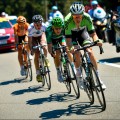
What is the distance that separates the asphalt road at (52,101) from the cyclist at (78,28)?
2.17 ft

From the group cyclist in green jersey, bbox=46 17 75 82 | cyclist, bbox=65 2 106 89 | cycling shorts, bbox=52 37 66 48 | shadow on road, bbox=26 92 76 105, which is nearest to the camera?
cyclist, bbox=65 2 106 89

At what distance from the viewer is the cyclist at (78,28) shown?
28.6 feet

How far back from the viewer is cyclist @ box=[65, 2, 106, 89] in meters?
8.71

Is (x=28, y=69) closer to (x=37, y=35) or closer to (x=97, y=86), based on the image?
(x=37, y=35)

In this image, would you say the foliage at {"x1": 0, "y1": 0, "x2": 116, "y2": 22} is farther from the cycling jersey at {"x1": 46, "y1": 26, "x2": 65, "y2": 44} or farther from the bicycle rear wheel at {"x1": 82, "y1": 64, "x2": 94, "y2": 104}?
the bicycle rear wheel at {"x1": 82, "y1": 64, "x2": 94, "y2": 104}

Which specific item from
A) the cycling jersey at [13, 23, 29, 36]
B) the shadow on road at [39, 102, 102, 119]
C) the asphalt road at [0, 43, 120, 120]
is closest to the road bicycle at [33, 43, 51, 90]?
the asphalt road at [0, 43, 120, 120]

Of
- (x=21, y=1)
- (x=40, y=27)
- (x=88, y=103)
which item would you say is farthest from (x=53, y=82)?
(x=21, y=1)

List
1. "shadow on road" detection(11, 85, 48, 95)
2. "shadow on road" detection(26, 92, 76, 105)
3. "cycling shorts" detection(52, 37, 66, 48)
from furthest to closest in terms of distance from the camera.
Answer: "shadow on road" detection(11, 85, 48, 95)
"cycling shorts" detection(52, 37, 66, 48)
"shadow on road" detection(26, 92, 76, 105)

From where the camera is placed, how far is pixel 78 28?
896 centimetres

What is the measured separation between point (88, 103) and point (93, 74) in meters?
0.83

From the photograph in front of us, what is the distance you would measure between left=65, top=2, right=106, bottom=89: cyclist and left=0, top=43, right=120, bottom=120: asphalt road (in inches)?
26.1

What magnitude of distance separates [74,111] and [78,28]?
1767mm

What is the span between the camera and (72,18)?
888 centimetres

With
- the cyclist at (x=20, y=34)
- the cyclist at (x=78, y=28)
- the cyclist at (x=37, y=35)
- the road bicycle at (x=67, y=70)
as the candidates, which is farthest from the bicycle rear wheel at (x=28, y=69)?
the cyclist at (x=78, y=28)
